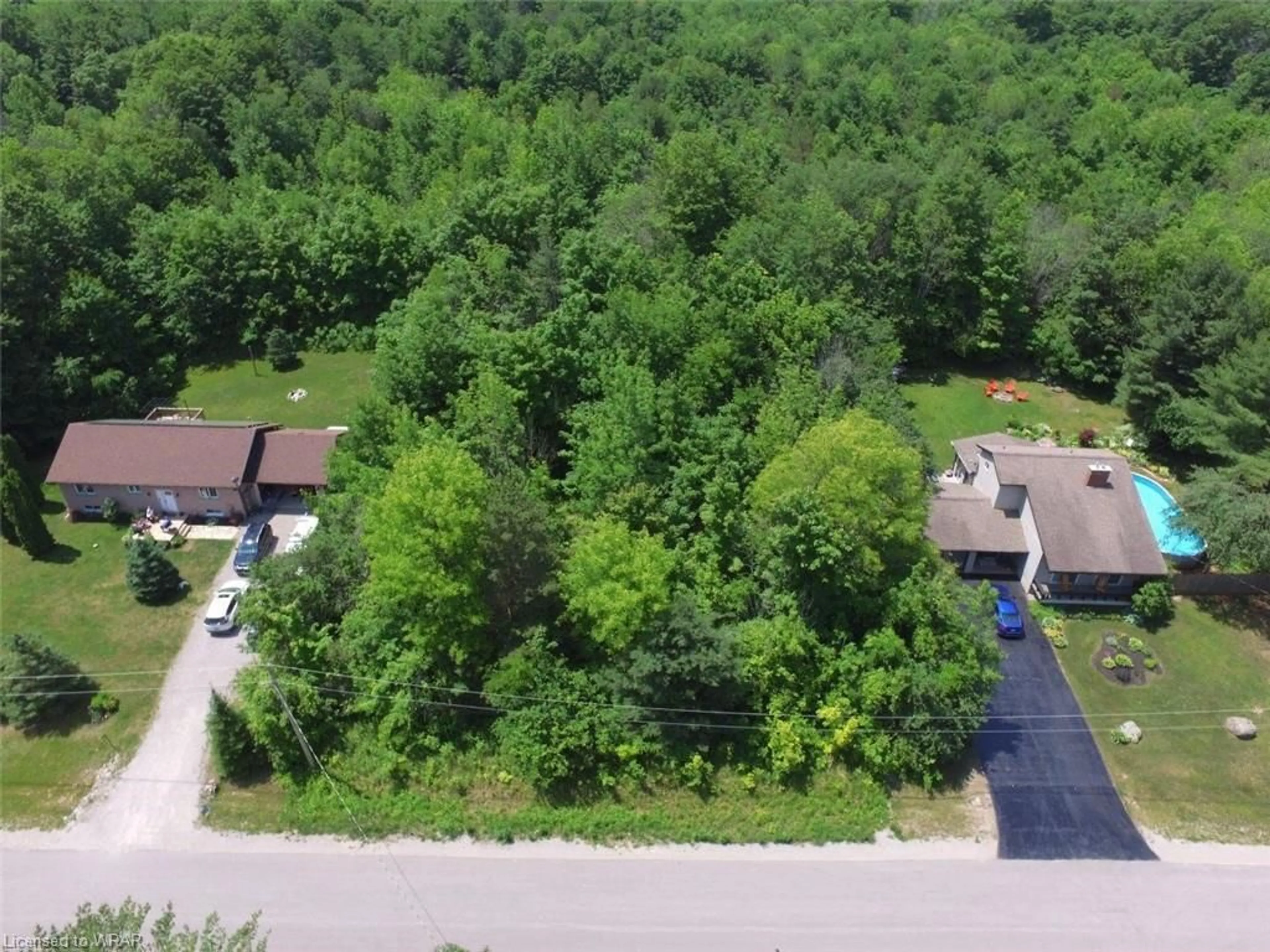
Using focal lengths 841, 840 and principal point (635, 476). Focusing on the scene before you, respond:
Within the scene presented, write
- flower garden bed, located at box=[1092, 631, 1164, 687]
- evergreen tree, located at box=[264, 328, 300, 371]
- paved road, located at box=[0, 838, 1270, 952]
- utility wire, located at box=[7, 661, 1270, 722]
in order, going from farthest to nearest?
evergreen tree, located at box=[264, 328, 300, 371]
flower garden bed, located at box=[1092, 631, 1164, 687]
utility wire, located at box=[7, 661, 1270, 722]
paved road, located at box=[0, 838, 1270, 952]

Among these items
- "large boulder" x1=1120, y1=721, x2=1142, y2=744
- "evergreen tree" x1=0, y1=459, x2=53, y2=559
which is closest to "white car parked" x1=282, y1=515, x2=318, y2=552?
"evergreen tree" x1=0, y1=459, x2=53, y2=559

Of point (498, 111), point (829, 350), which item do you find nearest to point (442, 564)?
point (829, 350)

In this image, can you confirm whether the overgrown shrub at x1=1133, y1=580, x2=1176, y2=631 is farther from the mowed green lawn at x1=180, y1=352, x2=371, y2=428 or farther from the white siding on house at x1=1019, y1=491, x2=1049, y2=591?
the mowed green lawn at x1=180, y1=352, x2=371, y2=428

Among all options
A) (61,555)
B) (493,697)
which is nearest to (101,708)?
(61,555)

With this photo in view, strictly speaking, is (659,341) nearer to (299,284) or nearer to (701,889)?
(701,889)

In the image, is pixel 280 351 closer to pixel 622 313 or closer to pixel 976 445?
pixel 622 313

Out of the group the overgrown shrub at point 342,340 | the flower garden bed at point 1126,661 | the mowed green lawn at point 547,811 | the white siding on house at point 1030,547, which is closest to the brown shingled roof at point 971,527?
the white siding on house at point 1030,547
